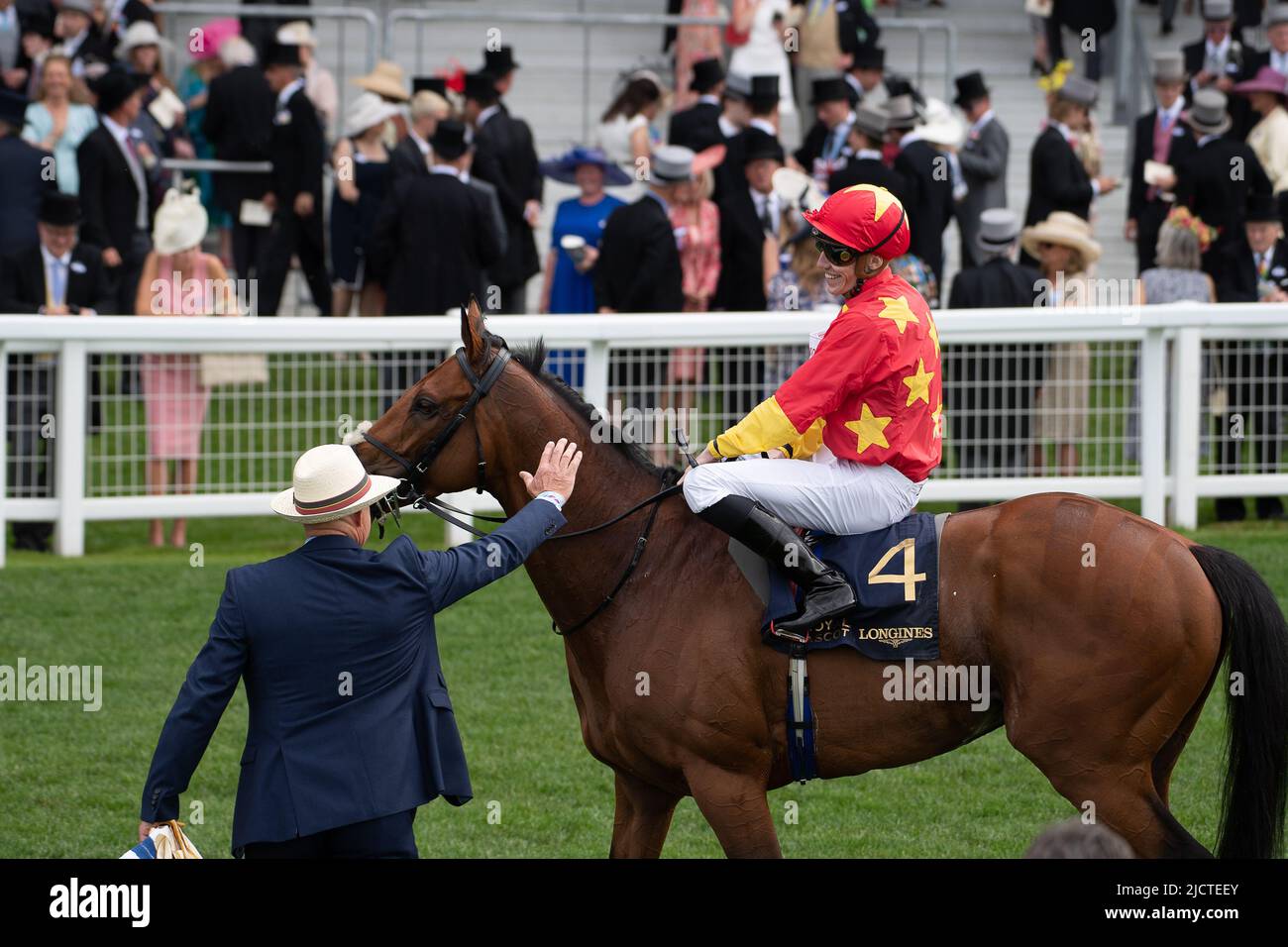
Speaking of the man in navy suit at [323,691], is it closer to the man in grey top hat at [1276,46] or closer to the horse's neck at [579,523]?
the horse's neck at [579,523]

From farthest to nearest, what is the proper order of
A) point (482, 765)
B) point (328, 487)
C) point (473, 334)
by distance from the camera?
point (482, 765), point (473, 334), point (328, 487)

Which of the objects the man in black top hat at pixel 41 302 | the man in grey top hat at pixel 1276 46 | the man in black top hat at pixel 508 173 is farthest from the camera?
the man in grey top hat at pixel 1276 46

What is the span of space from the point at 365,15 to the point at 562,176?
8.89 feet

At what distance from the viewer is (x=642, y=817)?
495cm

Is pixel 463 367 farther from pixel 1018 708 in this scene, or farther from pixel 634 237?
pixel 634 237

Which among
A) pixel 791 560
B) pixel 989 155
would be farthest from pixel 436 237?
pixel 791 560

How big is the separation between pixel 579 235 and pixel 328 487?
7.27m

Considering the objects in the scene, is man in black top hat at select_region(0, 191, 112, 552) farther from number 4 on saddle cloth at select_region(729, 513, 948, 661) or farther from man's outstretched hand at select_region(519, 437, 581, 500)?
number 4 on saddle cloth at select_region(729, 513, 948, 661)

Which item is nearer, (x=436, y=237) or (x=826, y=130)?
(x=436, y=237)

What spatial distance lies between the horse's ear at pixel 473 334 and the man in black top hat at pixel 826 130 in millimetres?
7555

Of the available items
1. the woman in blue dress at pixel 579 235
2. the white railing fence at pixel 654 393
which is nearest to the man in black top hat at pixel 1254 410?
the white railing fence at pixel 654 393

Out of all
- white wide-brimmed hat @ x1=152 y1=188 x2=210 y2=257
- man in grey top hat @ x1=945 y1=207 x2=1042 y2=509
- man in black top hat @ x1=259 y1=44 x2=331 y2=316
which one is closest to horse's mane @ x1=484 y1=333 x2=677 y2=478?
man in grey top hat @ x1=945 y1=207 x2=1042 y2=509

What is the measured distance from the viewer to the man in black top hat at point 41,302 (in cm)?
909

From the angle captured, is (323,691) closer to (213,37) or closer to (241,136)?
(241,136)
